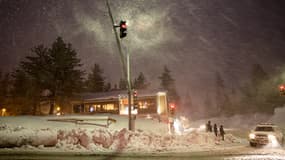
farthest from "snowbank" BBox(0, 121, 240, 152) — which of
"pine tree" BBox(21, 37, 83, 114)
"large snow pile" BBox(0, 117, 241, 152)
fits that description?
"pine tree" BBox(21, 37, 83, 114)

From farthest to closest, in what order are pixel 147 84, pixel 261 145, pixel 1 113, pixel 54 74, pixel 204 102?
pixel 204 102
pixel 147 84
pixel 1 113
pixel 54 74
pixel 261 145

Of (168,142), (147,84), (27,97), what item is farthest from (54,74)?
(147,84)

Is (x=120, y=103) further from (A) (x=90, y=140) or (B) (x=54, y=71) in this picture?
(A) (x=90, y=140)

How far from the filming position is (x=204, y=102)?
563ft

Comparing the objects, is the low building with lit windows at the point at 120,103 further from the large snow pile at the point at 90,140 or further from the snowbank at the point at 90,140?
the snowbank at the point at 90,140

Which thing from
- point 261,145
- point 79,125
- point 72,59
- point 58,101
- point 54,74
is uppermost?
point 72,59

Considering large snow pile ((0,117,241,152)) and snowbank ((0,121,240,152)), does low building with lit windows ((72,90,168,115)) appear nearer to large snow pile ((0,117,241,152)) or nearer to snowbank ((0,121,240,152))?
large snow pile ((0,117,241,152))

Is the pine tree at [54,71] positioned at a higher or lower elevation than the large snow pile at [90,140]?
higher

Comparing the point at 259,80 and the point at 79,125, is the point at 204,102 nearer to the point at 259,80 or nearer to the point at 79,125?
the point at 259,80

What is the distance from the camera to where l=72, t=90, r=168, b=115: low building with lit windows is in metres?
45.2

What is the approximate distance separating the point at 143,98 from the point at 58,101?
15125 mm

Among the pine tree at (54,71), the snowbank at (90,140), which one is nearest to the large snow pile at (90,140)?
the snowbank at (90,140)

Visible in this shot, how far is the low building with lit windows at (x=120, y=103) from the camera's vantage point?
1780 inches

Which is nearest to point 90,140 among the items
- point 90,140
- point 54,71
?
point 90,140
